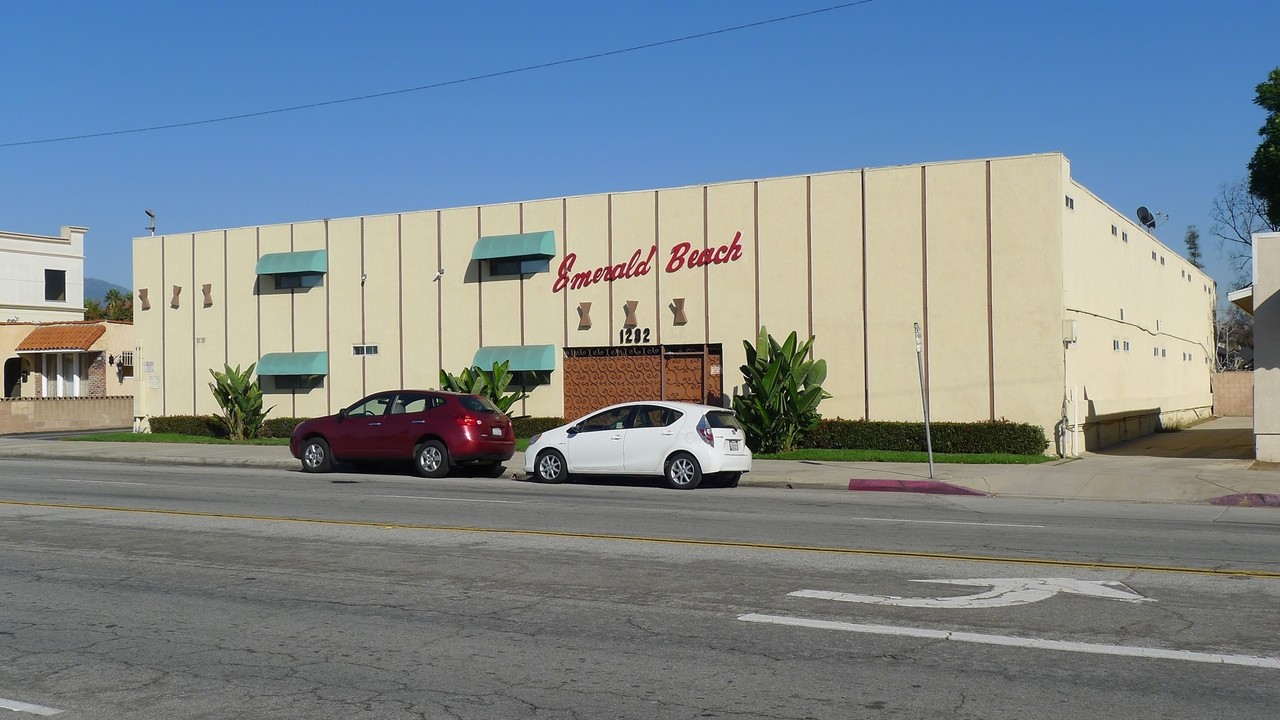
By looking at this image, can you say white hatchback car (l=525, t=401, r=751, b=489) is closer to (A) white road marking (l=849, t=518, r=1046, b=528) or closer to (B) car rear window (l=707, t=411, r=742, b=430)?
(B) car rear window (l=707, t=411, r=742, b=430)

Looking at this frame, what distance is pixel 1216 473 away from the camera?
66.8ft

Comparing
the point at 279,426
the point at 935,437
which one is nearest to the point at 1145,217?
the point at 935,437

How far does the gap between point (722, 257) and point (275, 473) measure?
11.3 meters

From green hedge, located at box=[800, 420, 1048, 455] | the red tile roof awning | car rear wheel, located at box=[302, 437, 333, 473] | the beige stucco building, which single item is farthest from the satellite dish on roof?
the red tile roof awning

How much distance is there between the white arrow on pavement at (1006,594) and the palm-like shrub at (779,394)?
15955mm

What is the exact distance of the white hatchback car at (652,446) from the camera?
2005 centimetres

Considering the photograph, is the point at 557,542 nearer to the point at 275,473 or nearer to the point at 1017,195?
the point at 275,473

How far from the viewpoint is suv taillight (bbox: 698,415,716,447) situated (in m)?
20.0

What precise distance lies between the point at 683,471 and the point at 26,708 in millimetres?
14349

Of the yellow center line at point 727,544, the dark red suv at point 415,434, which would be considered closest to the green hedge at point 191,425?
the dark red suv at point 415,434

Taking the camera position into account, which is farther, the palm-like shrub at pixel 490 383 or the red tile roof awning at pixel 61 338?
the red tile roof awning at pixel 61 338

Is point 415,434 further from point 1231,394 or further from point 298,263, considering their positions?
point 1231,394

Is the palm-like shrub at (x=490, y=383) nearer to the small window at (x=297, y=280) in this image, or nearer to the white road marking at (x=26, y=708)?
the small window at (x=297, y=280)

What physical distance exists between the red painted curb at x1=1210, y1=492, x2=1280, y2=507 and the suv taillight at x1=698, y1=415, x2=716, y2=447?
7.77m
